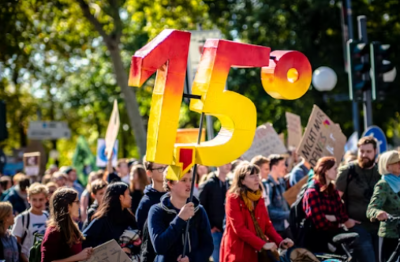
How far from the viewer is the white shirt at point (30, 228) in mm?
8453

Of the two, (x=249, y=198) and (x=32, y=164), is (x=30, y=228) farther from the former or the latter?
(x=32, y=164)

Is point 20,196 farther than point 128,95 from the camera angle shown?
No

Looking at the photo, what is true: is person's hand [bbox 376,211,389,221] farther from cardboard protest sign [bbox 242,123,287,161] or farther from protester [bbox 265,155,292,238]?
cardboard protest sign [bbox 242,123,287,161]

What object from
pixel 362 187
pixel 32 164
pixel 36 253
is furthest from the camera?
pixel 32 164

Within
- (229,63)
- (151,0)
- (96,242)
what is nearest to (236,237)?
Result: (96,242)

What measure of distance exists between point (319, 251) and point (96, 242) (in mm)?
2699

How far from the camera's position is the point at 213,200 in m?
10.2

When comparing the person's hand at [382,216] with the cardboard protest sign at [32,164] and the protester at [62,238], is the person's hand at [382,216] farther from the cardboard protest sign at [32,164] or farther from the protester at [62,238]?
the cardboard protest sign at [32,164]

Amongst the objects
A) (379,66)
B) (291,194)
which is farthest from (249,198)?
(379,66)

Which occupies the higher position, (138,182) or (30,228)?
(138,182)

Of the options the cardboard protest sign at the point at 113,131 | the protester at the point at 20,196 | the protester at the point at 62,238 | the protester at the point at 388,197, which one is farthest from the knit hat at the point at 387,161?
the protester at the point at 20,196

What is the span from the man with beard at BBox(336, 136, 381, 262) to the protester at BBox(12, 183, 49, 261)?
11.4 feet

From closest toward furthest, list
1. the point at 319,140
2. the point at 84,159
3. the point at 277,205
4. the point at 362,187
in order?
the point at 362,187, the point at 277,205, the point at 319,140, the point at 84,159

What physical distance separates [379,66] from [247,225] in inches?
244
